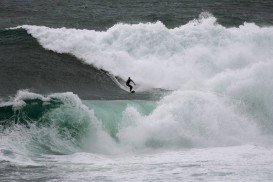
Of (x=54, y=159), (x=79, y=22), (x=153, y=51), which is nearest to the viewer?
(x=54, y=159)

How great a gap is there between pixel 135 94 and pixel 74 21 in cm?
1024

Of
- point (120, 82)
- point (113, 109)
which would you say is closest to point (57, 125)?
point (113, 109)

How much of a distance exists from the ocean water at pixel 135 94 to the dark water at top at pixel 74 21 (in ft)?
0.22

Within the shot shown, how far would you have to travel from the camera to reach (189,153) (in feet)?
69.7

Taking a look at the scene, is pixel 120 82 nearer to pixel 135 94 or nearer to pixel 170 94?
pixel 135 94

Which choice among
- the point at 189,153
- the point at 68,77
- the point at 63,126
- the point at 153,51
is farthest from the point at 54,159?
the point at 153,51

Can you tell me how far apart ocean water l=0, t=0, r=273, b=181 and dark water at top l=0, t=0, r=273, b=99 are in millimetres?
66

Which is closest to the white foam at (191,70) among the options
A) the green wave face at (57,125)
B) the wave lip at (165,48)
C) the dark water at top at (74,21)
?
the wave lip at (165,48)

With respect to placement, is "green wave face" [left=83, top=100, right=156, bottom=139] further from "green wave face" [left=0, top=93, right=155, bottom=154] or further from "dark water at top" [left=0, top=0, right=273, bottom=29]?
→ "dark water at top" [left=0, top=0, right=273, bottom=29]

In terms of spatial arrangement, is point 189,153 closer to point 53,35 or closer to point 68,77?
point 68,77

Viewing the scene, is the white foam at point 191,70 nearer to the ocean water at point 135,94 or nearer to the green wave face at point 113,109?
the ocean water at point 135,94

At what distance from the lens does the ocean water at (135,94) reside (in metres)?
19.6

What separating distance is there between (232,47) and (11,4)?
15.4 m

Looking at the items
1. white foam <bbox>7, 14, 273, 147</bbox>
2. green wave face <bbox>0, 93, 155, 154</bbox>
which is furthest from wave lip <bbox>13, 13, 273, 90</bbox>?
green wave face <bbox>0, 93, 155, 154</bbox>
